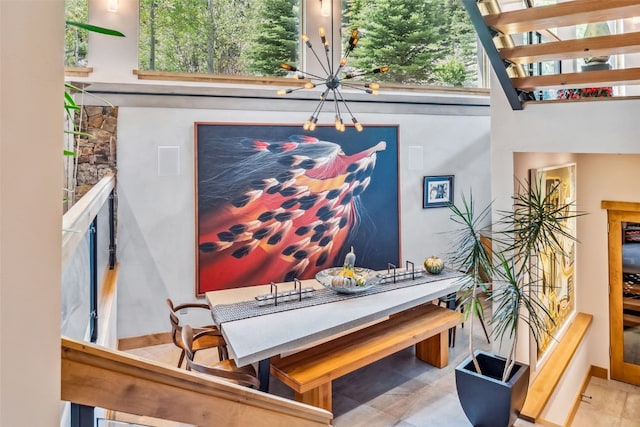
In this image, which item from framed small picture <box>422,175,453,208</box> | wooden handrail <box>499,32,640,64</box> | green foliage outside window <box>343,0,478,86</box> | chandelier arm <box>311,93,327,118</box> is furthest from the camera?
framed small picture <box>422,175,453,208</box>

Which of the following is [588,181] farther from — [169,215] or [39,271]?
[39,271]

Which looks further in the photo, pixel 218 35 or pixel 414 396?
pixel 218 35

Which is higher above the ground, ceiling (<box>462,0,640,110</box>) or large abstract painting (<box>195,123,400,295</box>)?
ceiling (<box>462,0,640,110</box>)

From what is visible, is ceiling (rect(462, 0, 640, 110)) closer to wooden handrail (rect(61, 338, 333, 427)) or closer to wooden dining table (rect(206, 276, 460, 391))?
wooden dining table (rect(206, 276, 460, 391))

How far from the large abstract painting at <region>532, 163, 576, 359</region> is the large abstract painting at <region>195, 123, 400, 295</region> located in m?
2.14

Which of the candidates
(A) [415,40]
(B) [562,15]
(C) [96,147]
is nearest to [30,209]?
(B) [562,15]

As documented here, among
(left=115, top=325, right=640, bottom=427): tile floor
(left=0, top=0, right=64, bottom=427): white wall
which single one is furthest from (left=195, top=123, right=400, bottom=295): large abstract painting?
(left=0, top=0, right=64, bottom=427): white wall

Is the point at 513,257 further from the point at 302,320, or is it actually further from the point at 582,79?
the point at 302,320

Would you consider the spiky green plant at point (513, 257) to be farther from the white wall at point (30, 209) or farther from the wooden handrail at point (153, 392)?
the white wall at point (30, 209)

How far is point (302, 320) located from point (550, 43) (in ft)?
8.32

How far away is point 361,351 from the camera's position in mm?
3574

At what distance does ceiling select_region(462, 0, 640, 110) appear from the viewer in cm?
250

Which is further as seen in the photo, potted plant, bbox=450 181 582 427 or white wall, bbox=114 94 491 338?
white wall, bbox=114 94 491 338

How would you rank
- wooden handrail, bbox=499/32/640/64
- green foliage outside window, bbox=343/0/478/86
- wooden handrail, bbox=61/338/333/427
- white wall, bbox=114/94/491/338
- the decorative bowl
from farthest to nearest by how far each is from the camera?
green foliage outside window, bbox=343/0/478/86, white wall, bbox=114/94/491/338, the decorative bowl, wooden handrail, bbox=499/32/640/64, wooden handrail, bbox=61/338/333/427
